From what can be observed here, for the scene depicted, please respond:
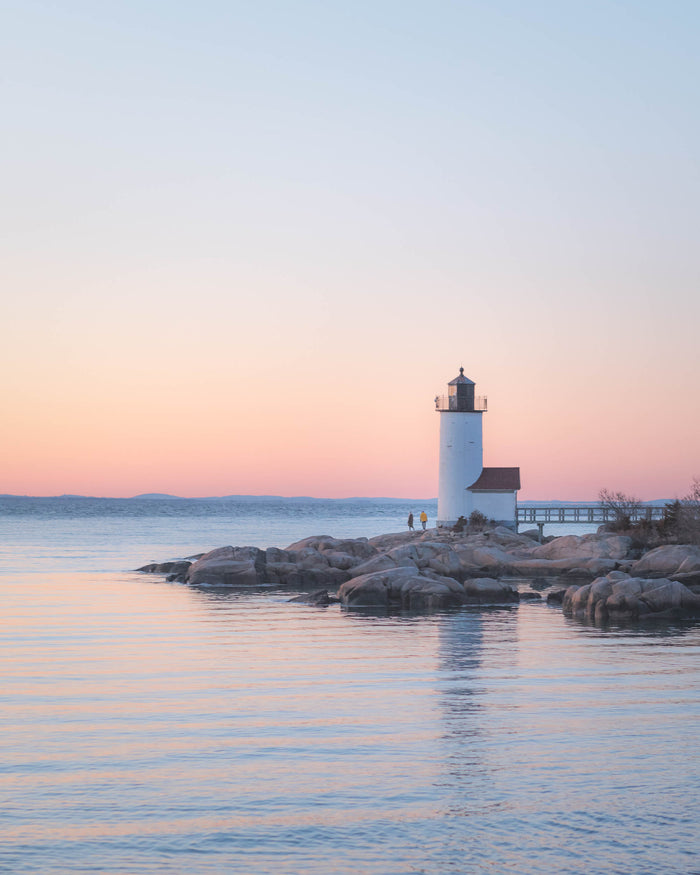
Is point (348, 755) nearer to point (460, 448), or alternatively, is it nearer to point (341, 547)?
point (341, 547)

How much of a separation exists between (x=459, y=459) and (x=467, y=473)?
0.86m

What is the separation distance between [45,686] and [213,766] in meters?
5.65

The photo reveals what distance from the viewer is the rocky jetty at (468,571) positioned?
85.9 feet

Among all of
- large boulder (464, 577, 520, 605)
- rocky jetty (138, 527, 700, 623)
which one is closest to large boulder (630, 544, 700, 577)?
rocky jetty (138, 527, 700, 623)

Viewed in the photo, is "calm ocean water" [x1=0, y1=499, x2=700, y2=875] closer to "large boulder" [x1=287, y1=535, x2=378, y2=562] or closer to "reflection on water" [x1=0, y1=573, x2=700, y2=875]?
"reflection on water" [x1=0, y1=573, x2=700, y2=875]

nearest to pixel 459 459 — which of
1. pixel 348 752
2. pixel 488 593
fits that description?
pixel 488 593

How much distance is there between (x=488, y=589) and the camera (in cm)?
2973

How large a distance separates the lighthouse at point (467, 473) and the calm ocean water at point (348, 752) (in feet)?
92.3

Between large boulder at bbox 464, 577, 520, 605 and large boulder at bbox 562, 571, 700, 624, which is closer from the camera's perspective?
large boulder at bbox 562, 571, 700, 624

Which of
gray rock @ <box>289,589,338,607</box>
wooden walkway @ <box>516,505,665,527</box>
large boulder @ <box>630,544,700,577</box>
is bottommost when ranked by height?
gray rock @ <box>289,589,338,607</box>

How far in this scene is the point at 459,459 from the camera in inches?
1988

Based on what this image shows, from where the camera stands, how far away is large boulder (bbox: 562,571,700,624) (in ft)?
83.6

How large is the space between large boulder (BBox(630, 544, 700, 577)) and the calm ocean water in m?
11.2

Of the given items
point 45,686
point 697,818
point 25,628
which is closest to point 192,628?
point 25,628
